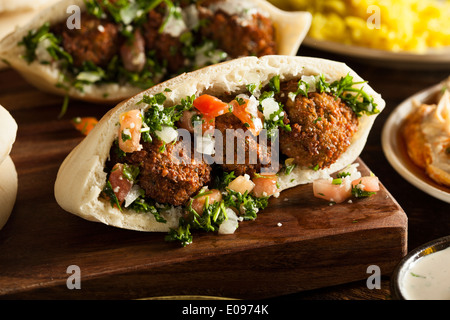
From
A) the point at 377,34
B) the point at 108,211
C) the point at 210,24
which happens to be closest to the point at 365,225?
the point at 108,211

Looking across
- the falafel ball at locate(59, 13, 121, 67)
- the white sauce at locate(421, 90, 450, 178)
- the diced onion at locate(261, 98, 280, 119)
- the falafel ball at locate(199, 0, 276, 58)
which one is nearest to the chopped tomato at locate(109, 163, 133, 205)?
the diced onion at locate(261, 98, 280, 119)

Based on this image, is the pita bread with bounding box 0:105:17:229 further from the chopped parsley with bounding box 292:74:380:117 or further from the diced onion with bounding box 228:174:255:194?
the chopped parsley with bounding box 292:74:380:117

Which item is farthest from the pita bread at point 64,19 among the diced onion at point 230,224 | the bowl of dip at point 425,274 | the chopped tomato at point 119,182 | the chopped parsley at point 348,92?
the bowl of dip at point 425,274

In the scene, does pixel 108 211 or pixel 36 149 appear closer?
pixel 108 211

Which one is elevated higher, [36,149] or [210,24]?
[210,24]
